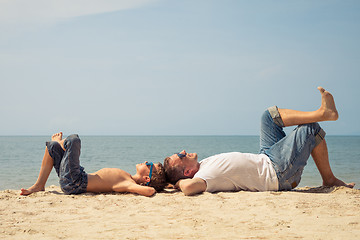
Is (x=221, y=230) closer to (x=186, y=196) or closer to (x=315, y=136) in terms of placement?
(x=186, y=196)

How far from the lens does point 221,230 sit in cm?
291

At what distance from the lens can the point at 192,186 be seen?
166 inches

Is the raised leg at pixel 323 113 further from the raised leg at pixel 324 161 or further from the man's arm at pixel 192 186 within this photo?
the man's arm at pixel 192 186

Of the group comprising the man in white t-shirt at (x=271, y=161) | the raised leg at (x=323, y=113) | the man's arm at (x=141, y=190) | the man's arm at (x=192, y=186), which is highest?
the raised leg at (x=323, y=113)

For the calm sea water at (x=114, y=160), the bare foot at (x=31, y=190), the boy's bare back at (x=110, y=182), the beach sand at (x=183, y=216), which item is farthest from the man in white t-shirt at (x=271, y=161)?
the calm sea water at (x=114, y=160)

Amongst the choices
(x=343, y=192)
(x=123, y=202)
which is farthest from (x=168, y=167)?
(x=343, y=192)

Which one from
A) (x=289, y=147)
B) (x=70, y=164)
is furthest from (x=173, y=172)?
(x=289, y=147)

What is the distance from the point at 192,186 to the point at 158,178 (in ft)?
2.03

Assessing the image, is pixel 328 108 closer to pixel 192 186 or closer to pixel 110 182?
pixel 192 186

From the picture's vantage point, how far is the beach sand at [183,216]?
9.28 ft

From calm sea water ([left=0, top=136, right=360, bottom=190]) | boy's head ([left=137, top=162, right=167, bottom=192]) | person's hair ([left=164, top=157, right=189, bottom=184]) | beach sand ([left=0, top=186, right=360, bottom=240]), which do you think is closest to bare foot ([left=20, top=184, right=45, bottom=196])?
beach sand ([left=0, top=186, right=360, bottom=240])

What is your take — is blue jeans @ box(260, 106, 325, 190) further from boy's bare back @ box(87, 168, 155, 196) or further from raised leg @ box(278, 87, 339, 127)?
boy's bare back @ box(87, 168, 155, 196)

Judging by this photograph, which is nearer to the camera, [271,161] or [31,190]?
[271,161]

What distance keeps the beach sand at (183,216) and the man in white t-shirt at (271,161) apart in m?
0.22
